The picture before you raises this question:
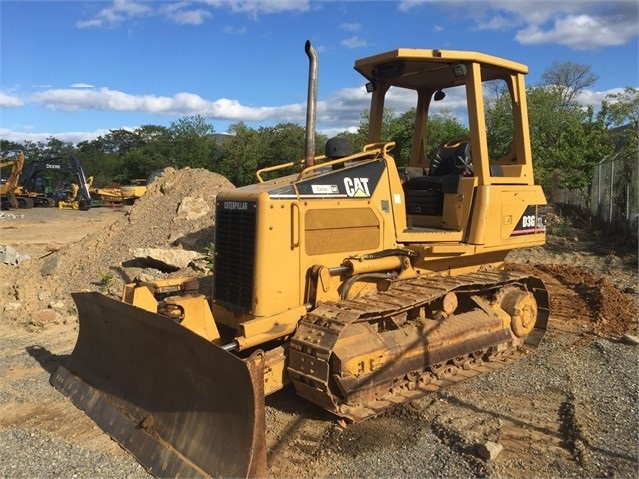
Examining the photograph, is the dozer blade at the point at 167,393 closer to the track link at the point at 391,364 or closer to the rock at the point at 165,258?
the track link at the point at 391,364

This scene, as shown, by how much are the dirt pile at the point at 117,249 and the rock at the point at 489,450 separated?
19.7 ft

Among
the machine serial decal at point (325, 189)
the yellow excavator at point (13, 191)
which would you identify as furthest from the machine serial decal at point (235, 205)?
the yellow excavator at point (13, 191)

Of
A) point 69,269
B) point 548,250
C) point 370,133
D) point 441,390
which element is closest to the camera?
point 441,390

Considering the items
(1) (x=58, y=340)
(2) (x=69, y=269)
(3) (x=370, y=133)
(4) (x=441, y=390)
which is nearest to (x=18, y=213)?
(2) (x=69, y=269)

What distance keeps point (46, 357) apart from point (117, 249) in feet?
13.6

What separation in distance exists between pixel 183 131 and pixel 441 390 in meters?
51.0

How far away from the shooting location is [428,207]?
624 cm

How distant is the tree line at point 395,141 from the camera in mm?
19781

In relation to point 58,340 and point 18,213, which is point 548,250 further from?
point 18,213

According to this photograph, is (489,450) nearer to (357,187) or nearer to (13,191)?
(357,187)

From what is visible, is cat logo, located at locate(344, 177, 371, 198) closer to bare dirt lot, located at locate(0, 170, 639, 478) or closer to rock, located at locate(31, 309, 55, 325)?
bare dirt lot, located at locate(0, 170, 639, 478)

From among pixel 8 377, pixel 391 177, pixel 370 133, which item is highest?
pixel 370 133

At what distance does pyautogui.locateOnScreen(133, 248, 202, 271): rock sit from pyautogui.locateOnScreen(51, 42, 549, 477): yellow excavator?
3794 millimetres

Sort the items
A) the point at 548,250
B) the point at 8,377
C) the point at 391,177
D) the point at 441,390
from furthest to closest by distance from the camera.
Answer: the point at 548,250 → the point at 8,377 → the point at 391,177 → the point at 441,390
